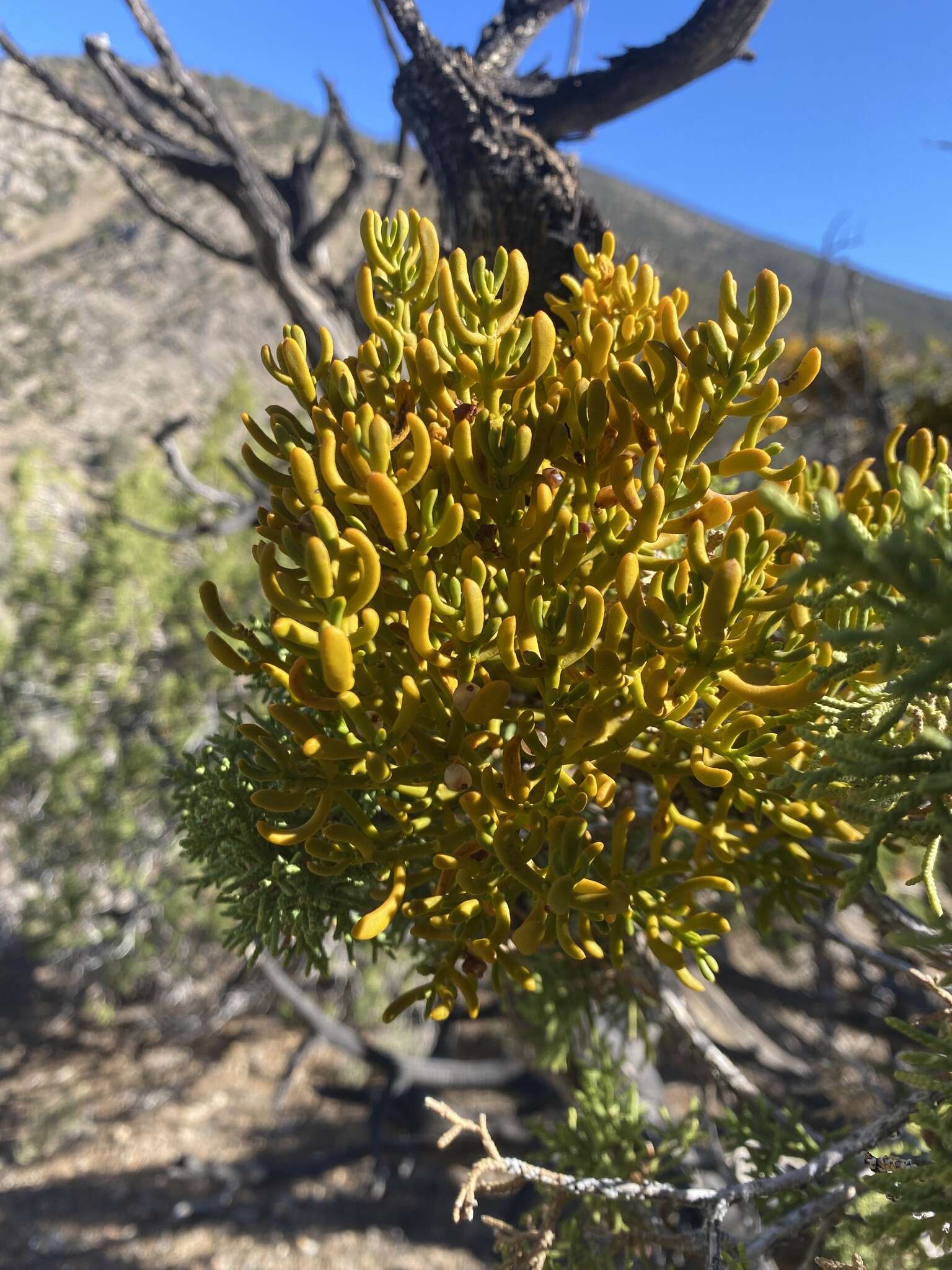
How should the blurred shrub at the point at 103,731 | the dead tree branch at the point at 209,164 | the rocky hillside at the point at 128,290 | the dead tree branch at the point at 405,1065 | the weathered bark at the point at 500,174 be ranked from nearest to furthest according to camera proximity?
the weathered bark at the point at 500,174
the dead tree branch at the point at 209,164
the dead tree branch at the point at 405,1065
the blurred shrub at the point at 103,731
the rocky hillside at the point at 128,290

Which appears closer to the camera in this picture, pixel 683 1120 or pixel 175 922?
pixel 683 1120

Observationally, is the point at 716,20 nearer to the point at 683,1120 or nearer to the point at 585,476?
the point at 585,476

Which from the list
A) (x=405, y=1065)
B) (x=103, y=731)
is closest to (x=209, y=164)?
(x=405, y=1065)

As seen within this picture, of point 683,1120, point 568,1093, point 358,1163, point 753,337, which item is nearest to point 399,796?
point 753,337

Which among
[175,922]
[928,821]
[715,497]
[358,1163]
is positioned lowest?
[358,1163]

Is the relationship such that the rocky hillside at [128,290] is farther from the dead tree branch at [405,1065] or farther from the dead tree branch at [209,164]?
the dead tree branch at [405,1065]

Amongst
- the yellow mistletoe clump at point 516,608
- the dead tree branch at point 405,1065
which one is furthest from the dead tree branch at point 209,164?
the dead tree branch at point 405,1065
